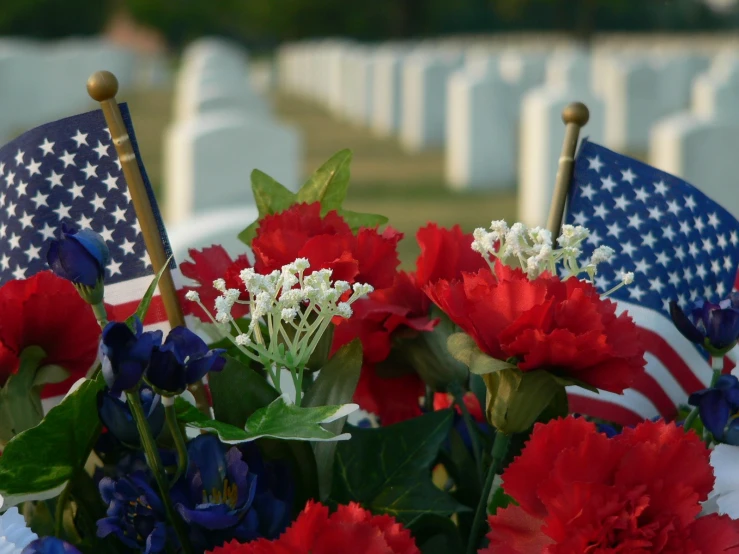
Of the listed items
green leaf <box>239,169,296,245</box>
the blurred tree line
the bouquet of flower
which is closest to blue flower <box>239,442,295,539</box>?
the bouquet of flower

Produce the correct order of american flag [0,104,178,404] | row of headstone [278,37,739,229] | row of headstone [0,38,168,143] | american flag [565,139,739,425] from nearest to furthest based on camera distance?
1. american flag [0,104,178,404]
2. american flag [565,139,739,425]
3. row of headstone [278,37,739,229]
4. row of headstone [0,38,168,143]

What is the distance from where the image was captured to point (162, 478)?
579 mm

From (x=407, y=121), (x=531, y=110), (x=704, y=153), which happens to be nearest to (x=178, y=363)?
(x=704, y=153)

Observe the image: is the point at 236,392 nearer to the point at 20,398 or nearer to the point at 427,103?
the point at 20,398

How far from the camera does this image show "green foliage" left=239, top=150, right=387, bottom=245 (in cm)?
79

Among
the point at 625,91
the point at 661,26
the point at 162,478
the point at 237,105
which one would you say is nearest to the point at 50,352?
the point at 162,478

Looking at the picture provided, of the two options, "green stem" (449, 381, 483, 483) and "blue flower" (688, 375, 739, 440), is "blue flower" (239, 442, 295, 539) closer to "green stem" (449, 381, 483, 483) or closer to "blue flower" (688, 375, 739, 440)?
"green stem" (449, 381, 483, 483)

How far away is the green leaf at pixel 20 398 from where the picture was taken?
0.64 metres

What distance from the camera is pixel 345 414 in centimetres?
56

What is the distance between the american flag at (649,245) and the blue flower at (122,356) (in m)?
0.45

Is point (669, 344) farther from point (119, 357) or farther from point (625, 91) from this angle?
point (625, 91)

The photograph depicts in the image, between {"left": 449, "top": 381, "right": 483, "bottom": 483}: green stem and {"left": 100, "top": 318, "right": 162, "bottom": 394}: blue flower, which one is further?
{"left": 449, "top": 381, "right": 483, "bottom": 483}: green stem

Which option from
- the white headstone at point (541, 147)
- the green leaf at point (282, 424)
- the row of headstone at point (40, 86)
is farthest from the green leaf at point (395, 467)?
the row of headstone at point (40, 86)

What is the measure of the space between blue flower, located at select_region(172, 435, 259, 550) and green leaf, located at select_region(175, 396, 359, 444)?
2 centimetres
